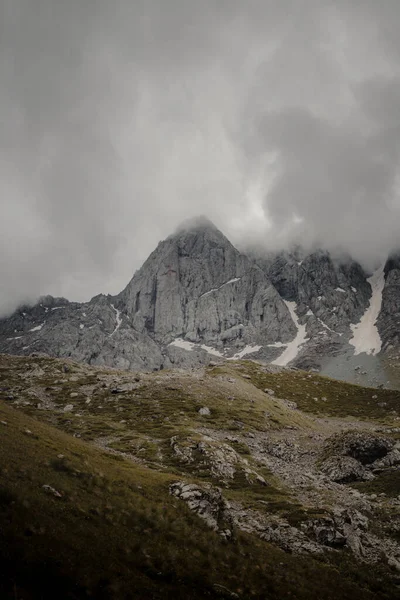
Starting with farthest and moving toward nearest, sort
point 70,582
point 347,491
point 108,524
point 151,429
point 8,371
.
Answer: point 8,371 → point 151,429 → point 347,491 → point 108,524 → point 70,582

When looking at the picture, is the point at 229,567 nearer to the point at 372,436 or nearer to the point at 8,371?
the point at 372,436

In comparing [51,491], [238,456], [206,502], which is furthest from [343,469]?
[51,491]

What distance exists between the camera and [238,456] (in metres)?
56.8

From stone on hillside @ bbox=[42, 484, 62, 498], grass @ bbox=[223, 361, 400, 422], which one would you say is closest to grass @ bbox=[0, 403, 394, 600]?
stone on hillside @ bbox=[42, 484, 62, 498]

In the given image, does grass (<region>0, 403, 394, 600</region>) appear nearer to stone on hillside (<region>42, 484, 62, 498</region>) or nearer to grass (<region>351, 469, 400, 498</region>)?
stone on hillside (<region>42, 484, 62, 498</region>)

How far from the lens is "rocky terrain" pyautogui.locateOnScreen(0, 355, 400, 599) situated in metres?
27.3

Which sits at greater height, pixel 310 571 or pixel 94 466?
pixel 94 466

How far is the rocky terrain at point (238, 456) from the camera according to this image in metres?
27.3

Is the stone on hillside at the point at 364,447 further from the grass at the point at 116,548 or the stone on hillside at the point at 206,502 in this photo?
the grass at the point at 116,548

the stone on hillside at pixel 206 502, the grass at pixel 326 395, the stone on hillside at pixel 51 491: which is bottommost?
the grass at pixel 326 395

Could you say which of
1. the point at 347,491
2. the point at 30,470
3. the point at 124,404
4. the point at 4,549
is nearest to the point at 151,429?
the point at 124,404

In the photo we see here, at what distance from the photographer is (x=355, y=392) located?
161250 millimetres

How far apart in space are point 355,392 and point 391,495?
5097 inches

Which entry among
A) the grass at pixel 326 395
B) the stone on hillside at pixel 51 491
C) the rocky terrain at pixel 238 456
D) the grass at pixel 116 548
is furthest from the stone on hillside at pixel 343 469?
the grass at pixel 326 395
